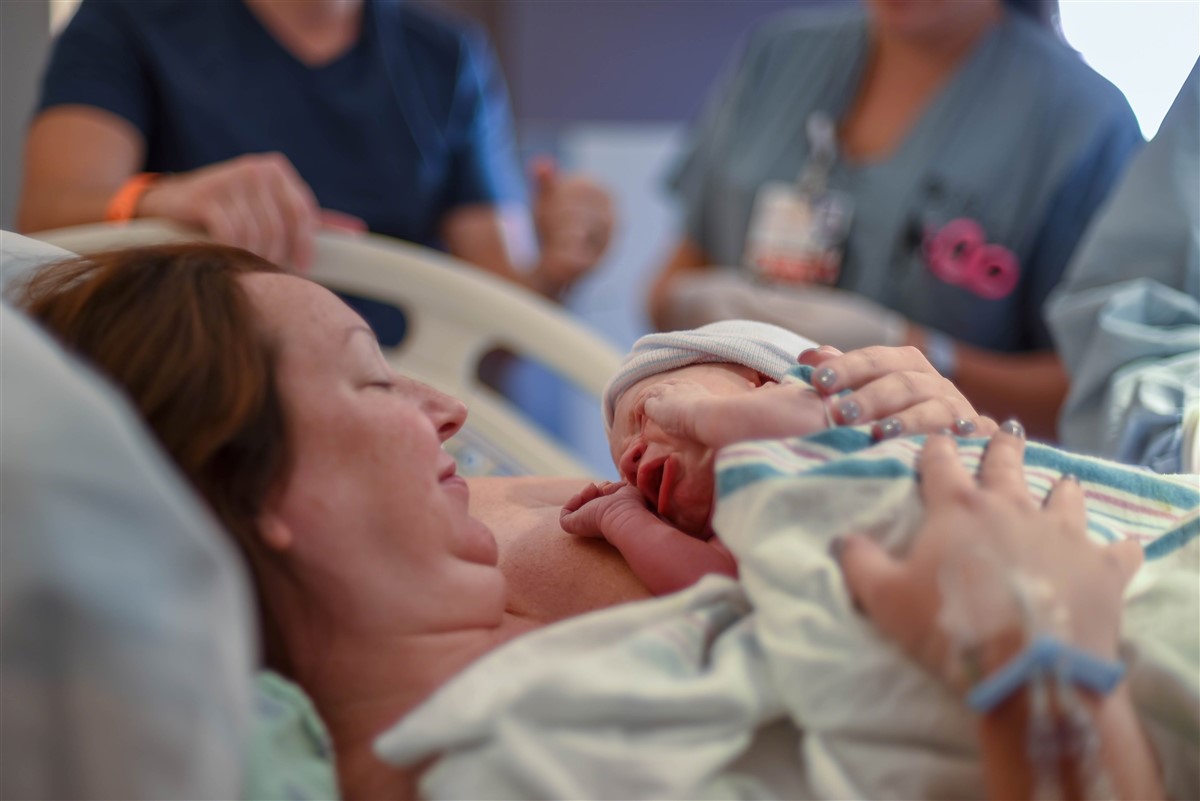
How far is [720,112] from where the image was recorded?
1755 millimetres

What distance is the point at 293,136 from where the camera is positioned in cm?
137

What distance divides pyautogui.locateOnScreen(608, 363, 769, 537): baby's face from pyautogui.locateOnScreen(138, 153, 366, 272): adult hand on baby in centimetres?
43

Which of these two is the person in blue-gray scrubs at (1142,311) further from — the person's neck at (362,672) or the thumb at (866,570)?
the person's neck at (362,672)

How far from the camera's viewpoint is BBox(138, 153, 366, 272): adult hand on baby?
3.17ft

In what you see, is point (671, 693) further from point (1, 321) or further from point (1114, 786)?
point (1, 321)

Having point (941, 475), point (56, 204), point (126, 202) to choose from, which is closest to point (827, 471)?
point (941, 475)

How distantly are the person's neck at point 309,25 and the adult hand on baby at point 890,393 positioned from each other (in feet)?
3.35

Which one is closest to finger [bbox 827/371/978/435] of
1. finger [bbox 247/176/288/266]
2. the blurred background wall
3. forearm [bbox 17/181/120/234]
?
finger [bbox 247/176/288/266]

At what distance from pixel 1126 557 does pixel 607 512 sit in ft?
0.92

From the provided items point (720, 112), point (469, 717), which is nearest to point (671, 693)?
point (469, 717)

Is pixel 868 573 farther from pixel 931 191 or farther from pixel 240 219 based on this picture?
pixel 931 191

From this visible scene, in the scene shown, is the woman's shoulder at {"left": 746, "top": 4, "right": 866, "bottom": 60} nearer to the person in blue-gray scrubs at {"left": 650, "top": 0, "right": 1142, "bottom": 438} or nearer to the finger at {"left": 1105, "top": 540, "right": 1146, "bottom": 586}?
the person in blue-gray scrubs at {"left": 650, "top": 0, "right": 1142, "bottom": 438}

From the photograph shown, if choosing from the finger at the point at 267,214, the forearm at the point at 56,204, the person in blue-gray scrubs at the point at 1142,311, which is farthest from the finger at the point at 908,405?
the forearm at the point at 56,204

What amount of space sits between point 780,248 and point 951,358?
0.30 metres
